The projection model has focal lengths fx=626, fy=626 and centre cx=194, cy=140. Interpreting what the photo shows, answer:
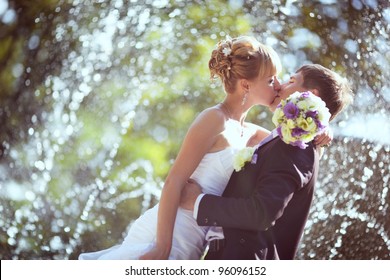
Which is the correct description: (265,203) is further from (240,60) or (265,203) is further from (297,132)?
(240,60)

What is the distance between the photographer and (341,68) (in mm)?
2822

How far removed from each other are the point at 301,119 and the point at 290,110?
0.18 feet

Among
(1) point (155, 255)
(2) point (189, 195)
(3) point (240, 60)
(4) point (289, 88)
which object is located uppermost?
(3) point (240, 60)

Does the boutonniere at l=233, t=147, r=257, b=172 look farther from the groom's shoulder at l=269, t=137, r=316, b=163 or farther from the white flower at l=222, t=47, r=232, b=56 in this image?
the white flower at l=222, t=47, r=232, b=56

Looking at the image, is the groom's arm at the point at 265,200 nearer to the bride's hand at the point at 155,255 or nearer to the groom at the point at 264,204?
the groom at the point at 264,204

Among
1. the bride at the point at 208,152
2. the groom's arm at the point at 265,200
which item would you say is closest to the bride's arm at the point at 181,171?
the bride at the point at 208,152

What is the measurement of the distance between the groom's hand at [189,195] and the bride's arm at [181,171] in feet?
0.08

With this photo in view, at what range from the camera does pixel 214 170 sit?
2029mm

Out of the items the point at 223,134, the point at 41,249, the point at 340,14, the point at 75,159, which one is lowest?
the point at 41,249

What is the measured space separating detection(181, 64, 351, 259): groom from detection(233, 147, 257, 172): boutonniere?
0.02 m

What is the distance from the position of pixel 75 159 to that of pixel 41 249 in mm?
416

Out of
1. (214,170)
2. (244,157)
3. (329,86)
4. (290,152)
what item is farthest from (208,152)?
(329,86)
